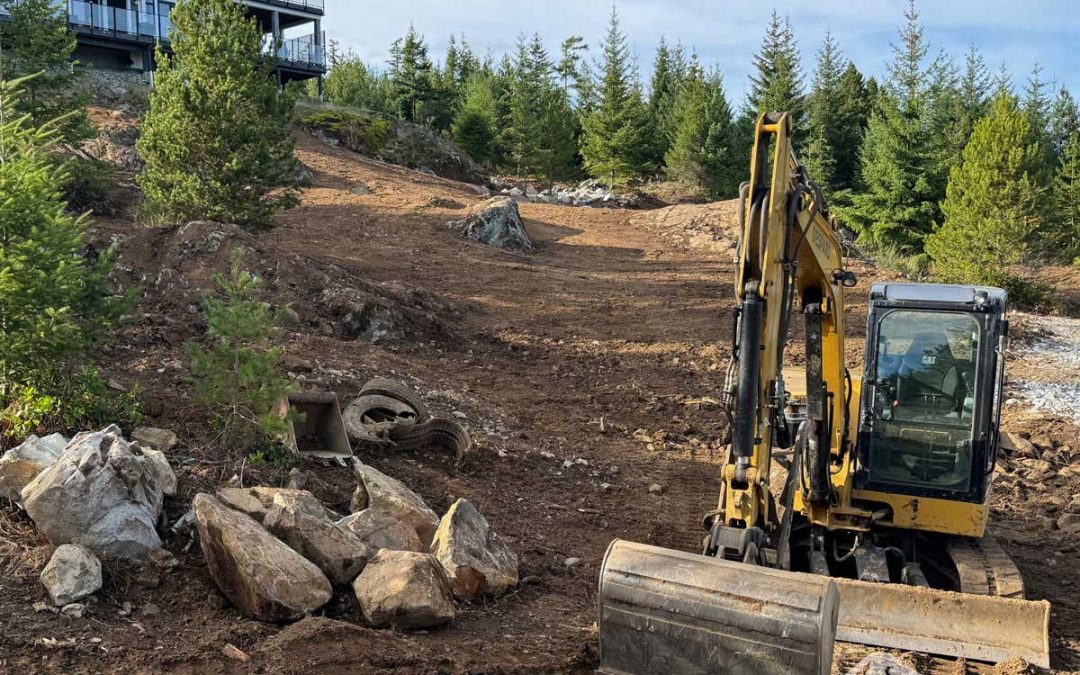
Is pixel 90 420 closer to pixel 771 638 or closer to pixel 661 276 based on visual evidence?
pixel 771 638

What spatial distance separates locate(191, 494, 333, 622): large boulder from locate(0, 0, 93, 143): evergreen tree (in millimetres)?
14136

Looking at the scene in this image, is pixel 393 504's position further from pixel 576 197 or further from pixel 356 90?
pixel 356 90

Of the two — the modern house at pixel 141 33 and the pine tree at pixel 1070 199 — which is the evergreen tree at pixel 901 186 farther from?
the modern house at pixel 141 33

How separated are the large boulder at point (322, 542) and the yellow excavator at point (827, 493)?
1991 millimetres

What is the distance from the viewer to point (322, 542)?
19.6ft

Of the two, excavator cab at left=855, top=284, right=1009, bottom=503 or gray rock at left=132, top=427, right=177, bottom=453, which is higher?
excavator cab at left=855, top=284, right=1009, bottom=503

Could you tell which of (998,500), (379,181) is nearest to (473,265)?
(379,181)

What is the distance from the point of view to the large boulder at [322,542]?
591 centimetres

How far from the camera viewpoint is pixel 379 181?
27.5 metres

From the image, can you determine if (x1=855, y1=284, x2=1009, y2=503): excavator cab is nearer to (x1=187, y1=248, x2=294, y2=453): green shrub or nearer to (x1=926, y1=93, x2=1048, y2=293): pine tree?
(x1=187, y1=248, x2=294, y2=453): green shrub

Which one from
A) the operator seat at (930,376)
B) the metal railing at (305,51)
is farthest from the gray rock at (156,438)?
the metal railing at (305,51)

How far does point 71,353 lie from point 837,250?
6.15m

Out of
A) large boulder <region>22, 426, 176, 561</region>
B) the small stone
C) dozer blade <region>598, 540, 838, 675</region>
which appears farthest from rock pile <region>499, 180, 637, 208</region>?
dozer blade <region>598, 540, 838, 675</region>

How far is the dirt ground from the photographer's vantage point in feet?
17.2
